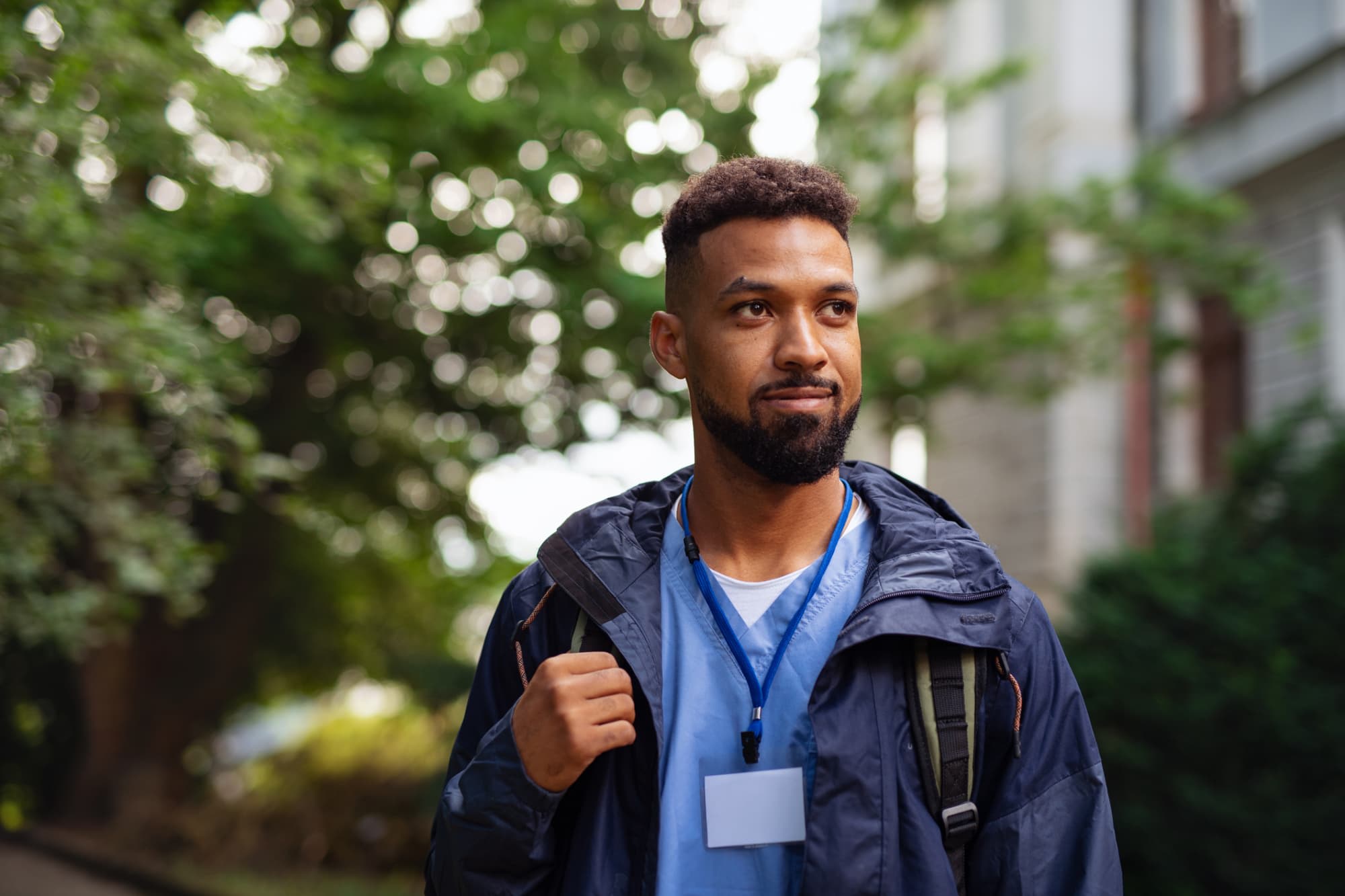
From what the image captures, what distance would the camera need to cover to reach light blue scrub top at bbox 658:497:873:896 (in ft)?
6.81

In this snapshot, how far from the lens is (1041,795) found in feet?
6.59

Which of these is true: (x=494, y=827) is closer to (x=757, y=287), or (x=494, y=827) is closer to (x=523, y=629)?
(x=523, y=629)

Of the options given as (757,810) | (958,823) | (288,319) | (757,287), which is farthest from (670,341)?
(288,319)

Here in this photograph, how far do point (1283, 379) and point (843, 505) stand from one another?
36.9ft

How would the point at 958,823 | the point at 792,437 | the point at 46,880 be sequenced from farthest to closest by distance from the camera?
1. the point at 46,880
2. the point at 792,437
3. the point at 958,823

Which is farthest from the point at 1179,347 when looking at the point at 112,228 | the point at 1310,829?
the point at 112,228

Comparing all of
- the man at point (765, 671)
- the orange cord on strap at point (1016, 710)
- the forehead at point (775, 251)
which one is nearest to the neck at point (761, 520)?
the man at point (765, 671)

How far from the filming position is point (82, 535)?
28.9 ft

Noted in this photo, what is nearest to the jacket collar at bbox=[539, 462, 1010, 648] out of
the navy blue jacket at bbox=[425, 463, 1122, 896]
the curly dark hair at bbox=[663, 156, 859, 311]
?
the navy blue jacket at bbox=[425, 463, 1122, 896]

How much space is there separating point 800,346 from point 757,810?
0.77m

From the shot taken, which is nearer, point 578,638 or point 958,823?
point 958,823

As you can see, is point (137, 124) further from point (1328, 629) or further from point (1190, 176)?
point (1190, 176)

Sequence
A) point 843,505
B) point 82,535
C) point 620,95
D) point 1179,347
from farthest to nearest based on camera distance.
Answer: point 1179,347, point 620,95, point 82,535, point 843,505

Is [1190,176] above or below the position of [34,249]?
above
